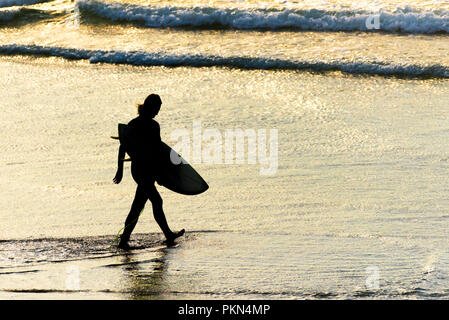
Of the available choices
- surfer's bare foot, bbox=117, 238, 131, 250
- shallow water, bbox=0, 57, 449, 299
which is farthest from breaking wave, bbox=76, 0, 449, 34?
surfer's bare foot, bbox=117, 238, 131, 250

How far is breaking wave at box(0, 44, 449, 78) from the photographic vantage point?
12.4m

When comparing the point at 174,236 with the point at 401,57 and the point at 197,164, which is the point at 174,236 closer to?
the point at 197,164

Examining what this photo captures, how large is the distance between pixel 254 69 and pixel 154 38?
137 inches

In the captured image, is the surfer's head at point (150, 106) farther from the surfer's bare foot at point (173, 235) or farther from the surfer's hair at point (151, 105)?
the surfer's bare foot at point (173, 235)

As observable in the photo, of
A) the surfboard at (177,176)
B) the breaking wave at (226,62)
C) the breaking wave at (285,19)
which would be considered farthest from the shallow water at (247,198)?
the breaking wave at (285,19)

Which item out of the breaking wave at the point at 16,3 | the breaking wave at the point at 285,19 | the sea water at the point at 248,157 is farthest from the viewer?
the breaking wave at the point at 16,3

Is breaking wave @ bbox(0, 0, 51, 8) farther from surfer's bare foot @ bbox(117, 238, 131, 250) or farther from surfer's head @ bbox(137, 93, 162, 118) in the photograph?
surfer's bare foot @ bbox(117, 238, 131, 250)

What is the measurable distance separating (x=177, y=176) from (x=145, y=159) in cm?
37

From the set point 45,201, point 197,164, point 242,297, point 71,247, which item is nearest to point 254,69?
point 197,164

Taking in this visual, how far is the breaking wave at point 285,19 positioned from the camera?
15336 millimetres

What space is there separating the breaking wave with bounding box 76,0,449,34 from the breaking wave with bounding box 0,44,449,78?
2721 mm

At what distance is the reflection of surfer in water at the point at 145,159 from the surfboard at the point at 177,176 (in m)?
0.07

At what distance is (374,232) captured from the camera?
6.29 meters
